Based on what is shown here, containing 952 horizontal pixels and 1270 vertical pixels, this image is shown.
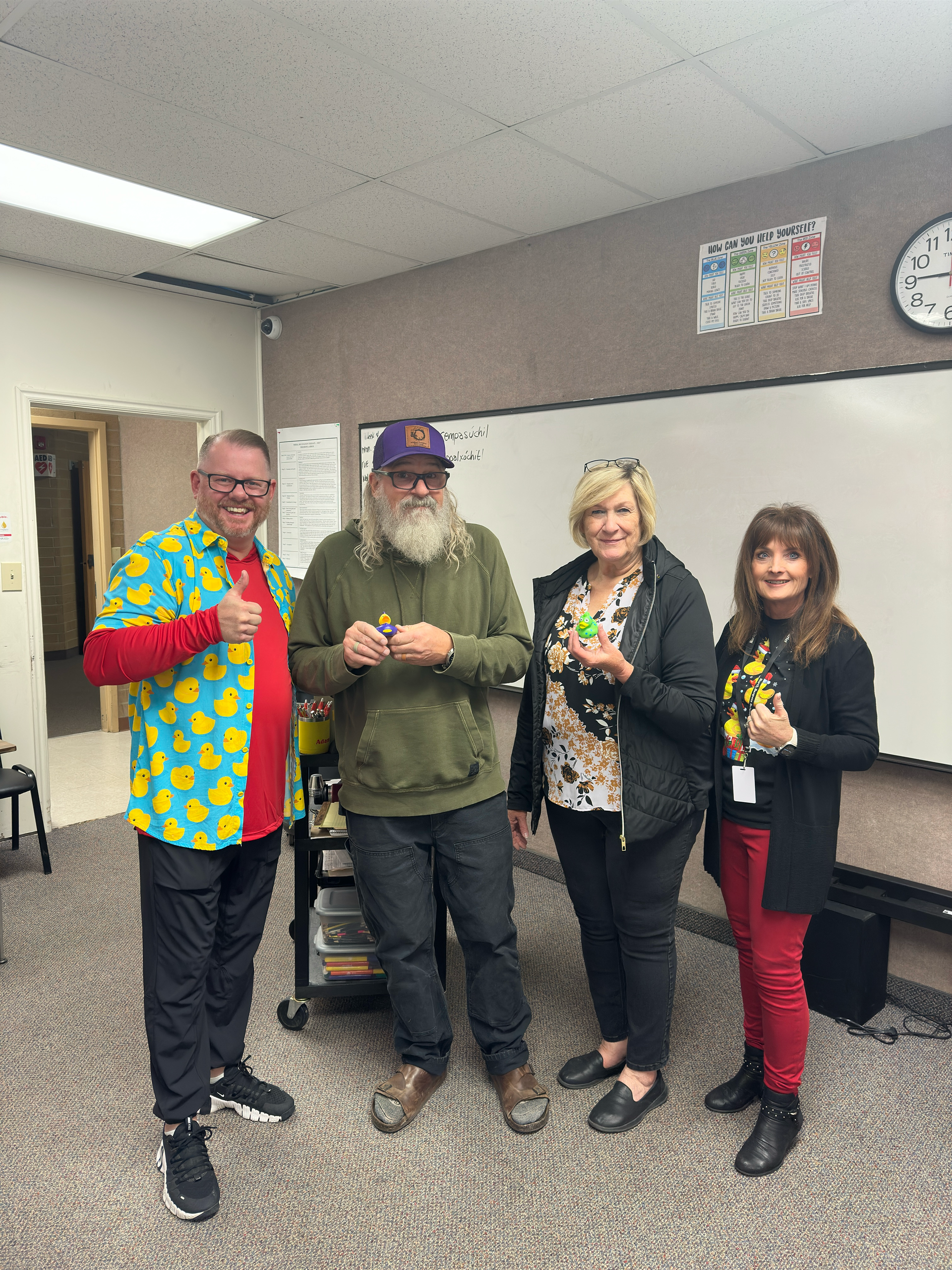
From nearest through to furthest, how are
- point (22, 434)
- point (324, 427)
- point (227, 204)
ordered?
point (227, 204)
point (22, 434)
point (324, 427)

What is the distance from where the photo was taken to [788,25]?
6.17 feet

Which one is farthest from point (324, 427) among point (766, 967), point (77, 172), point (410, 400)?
point (766, 967)

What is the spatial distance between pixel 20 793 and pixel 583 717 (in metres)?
2.61

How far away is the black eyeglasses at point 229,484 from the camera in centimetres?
179

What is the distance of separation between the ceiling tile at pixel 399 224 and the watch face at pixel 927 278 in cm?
151

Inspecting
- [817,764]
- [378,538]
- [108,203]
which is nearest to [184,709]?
[378,538]

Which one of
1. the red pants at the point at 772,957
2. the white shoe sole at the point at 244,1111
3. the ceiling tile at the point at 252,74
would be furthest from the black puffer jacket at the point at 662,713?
the ceiling tile at the point at 252,74

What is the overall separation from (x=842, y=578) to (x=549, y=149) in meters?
1.58

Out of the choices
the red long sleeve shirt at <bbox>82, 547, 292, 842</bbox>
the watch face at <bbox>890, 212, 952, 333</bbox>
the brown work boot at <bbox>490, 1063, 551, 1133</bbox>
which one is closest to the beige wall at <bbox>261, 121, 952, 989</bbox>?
the watch face at <bbox>890, 212, 952, 333</bbox>

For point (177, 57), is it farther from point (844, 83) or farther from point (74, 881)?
point (74, 881)

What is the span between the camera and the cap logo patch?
1.93 metres

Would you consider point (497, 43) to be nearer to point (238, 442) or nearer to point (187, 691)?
point (238, 442)

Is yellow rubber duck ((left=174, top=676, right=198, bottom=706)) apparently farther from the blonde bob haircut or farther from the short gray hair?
the blonde bob haircut

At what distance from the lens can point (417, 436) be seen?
1.95m
